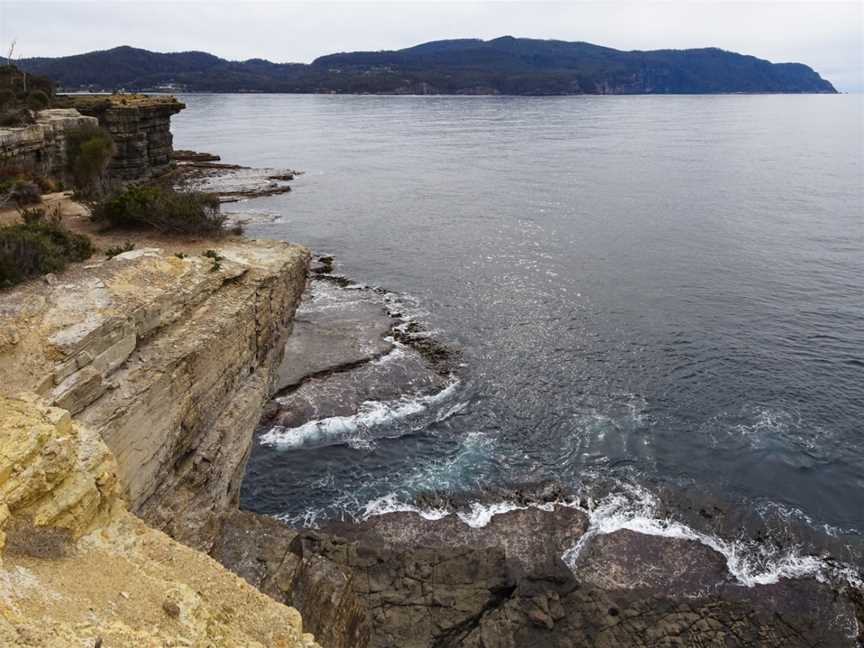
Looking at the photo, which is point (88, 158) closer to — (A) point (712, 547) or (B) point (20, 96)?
(B) point (20, 96)

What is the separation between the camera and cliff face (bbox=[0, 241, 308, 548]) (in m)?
13.0

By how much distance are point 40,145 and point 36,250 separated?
2516cm

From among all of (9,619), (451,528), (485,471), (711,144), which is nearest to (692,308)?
(485,471)

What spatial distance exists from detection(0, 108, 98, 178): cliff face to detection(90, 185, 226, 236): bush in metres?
14.4

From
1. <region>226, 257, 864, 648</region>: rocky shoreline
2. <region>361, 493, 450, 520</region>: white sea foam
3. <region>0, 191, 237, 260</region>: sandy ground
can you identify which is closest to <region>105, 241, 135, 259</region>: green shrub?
<region>0, 191, 237, 260</region>: sandy ground

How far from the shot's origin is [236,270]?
65.0 ft

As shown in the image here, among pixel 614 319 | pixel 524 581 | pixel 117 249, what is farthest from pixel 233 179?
pixel 524 581

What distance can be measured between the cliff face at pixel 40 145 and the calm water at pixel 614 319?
53.3 feet

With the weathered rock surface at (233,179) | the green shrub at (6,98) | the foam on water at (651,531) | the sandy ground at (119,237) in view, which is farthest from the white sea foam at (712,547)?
the weathered rock surface at (233,179)

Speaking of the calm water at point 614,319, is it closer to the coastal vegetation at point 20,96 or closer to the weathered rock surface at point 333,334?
the weathered rock surface at point 333,334

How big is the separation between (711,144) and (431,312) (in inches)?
3201

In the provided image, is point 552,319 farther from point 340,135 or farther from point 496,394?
point 340,135

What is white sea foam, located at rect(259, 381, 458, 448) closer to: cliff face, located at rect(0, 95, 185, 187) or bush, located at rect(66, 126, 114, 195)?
bush, located at rect(66, 126, 114, 195)

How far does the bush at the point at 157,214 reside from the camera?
74.0ft
